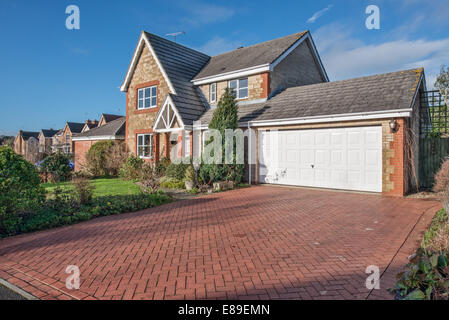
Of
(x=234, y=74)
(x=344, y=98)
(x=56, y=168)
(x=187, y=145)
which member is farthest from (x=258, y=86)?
(x=56, y=168)

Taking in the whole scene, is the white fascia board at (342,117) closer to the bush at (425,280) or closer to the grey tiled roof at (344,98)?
the grey tiled roof at (344,98)

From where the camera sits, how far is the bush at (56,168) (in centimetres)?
1742

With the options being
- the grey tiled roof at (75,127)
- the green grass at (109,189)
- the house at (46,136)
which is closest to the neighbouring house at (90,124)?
the grey tiled roof at (75,127)

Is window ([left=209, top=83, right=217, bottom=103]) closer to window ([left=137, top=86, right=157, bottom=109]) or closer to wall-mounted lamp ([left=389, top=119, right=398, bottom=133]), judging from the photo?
window ([left=137, top=86, right=157, bottom=109])

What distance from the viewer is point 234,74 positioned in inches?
697

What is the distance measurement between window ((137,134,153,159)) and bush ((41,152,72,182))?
4.87 metres

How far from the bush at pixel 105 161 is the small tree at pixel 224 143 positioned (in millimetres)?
8927

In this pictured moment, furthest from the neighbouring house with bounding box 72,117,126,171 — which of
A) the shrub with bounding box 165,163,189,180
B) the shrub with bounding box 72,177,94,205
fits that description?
the shrub with bounding box 72,177,94,205

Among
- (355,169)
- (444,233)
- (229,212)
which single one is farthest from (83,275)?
(355,169)

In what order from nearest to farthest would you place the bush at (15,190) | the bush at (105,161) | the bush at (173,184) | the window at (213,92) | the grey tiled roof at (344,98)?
the bush at (15,190), the grey tiled roof at (344,98), the bush at (173,184), the window at (213,92), the bush at (105,161)

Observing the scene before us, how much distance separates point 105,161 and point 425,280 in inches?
799

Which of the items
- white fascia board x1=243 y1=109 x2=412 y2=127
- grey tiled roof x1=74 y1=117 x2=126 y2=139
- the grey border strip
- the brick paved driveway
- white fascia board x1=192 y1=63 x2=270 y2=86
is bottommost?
the grey border strip

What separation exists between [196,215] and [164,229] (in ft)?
5.23

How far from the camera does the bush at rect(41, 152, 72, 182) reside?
17422mm
